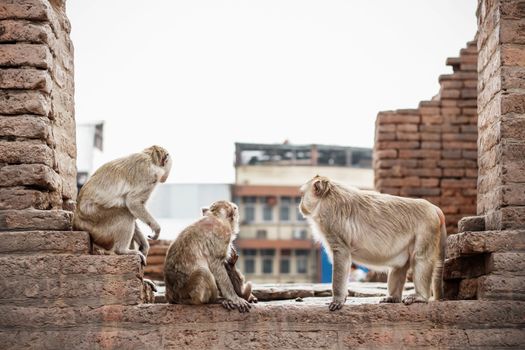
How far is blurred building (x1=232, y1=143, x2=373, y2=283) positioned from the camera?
28.4 m

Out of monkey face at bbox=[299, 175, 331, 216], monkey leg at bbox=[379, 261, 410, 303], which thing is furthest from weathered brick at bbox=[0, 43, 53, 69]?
monkey leg at bbox=[379, 261, 410, 303]

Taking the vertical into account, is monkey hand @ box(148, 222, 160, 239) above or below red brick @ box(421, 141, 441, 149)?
below

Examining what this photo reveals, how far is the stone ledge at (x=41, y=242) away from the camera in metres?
4.99

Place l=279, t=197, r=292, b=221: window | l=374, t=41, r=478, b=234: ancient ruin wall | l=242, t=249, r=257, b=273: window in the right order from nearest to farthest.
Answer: l=374, t=41, r=478, b=234: ancient ruin wall < l=242, t=249, r=257, b=273: window < l=279, t=197, r=292, b=221: window

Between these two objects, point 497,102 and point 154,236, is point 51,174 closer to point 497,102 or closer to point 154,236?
point 154,236

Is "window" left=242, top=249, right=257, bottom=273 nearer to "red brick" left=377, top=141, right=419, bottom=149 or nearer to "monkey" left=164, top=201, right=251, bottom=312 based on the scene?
"red brick" left=377, top=141, right=419, bottom=149

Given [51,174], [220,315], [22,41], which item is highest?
[22,41]

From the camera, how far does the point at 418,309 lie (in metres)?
5.06

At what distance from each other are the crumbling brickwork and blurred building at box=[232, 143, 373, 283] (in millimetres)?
22560

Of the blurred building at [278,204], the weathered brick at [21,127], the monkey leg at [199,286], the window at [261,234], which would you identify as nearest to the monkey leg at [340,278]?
the monkey leg at [199,286]

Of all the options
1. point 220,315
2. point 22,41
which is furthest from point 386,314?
point 22,41

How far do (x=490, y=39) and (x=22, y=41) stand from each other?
11.5 ft

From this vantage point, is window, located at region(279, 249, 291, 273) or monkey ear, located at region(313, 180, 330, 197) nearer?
monkey ear, located at region(313, 180, 330, 197)

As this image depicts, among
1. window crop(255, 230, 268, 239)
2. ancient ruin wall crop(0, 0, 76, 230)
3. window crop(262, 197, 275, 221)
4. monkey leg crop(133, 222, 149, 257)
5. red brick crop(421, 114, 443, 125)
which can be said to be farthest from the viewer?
window crop(255, 230, 268, 239)
